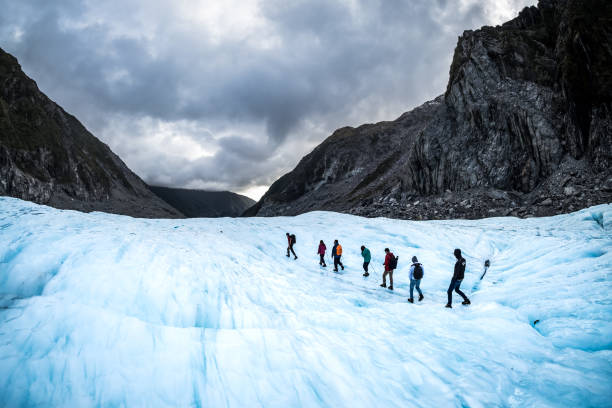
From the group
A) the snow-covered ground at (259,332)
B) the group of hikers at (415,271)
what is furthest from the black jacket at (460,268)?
the snow-covered ground at (259,332)

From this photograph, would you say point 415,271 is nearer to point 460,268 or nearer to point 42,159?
point 460,268

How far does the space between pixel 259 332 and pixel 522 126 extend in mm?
50883

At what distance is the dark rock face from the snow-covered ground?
303ft

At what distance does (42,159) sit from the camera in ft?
291

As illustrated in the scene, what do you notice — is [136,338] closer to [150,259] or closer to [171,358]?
[171,358]

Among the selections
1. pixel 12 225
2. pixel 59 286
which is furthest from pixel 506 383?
pixel 12 225

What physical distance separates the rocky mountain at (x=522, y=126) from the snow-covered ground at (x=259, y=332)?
32677 millimetres

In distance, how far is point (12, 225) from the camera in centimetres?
977

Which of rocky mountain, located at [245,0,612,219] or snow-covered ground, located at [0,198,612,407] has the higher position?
rocky mountain, located at [245,0,612,219]

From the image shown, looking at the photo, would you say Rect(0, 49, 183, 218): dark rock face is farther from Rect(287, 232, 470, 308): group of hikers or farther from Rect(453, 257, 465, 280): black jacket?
Rect(453, 257, 465, 280): black jacket

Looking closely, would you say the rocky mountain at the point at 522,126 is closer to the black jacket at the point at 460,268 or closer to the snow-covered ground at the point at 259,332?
the snow-covered ground at the point at 259,332

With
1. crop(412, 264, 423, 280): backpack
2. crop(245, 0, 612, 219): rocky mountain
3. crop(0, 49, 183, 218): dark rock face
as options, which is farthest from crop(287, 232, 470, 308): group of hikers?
crop(0, 49, 183, 218): dark rock face

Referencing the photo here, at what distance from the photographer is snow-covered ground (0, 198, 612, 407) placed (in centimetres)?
510

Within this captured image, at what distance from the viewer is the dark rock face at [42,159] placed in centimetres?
7681
